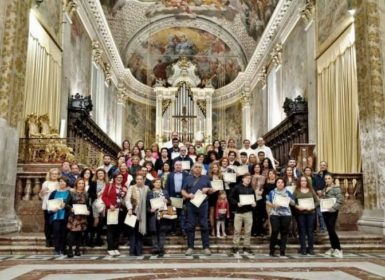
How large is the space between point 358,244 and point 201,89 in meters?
21.7

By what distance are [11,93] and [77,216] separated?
370 centimetres

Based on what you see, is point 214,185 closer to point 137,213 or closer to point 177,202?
point 177,202

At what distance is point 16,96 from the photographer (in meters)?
10.4

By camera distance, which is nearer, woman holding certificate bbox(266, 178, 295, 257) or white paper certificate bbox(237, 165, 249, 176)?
woman holding certificate bbox(266, 178, 295, 257)

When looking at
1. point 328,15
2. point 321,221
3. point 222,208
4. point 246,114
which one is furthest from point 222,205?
point 246,114

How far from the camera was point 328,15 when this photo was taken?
14438 mm

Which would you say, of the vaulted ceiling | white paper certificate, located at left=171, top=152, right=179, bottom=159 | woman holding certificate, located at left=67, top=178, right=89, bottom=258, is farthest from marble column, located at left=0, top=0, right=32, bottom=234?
the vaulted ceiling

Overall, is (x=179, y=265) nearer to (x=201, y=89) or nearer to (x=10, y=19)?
(x=10, y=19)

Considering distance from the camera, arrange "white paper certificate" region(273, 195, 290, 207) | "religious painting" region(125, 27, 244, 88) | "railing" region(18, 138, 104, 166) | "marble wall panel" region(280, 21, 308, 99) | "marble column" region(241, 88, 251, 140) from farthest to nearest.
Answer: "religious painting" region(125, 27, 244, 88) → "marble column" region(241, 88, 251, 140) → "marble wall panel" region(280, 21, 308, 99) → "railing" region(18, 138, 104, 166) → "white paper certificate" region(273, 195, 290, 207)

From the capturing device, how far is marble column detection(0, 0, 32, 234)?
9.86 meters

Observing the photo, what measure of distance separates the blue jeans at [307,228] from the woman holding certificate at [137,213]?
8.99 feet

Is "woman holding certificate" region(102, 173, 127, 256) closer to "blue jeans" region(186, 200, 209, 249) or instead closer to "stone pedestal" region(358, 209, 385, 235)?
"blue jeans" region(186, 200, 209, 249)

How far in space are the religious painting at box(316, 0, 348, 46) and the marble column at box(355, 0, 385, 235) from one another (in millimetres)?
2085

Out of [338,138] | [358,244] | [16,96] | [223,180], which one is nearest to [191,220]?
[223,180]
